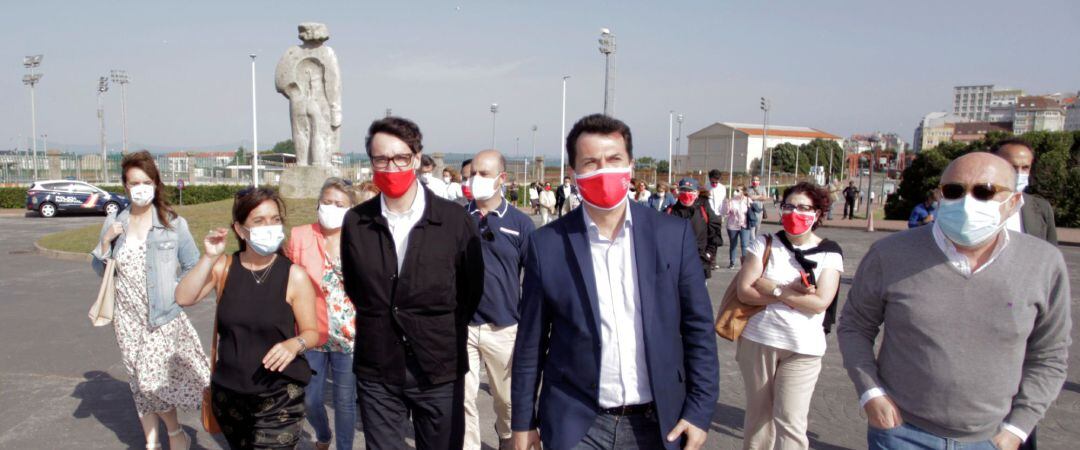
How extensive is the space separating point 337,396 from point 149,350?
4.27 ft

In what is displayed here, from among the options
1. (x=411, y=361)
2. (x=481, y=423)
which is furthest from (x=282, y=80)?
(x=411, y=361)

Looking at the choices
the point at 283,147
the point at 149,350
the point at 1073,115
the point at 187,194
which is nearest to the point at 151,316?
the point at 149,350

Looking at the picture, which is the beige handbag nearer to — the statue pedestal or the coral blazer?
the coral blazer

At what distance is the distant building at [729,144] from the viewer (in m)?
118

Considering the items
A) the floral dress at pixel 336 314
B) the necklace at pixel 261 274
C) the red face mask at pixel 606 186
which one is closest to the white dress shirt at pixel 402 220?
the necklace at pixel 261 274

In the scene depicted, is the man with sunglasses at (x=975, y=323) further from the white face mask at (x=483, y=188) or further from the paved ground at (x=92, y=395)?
the white face mask at (x=483, y=188)

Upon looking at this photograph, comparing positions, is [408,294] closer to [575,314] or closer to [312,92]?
[575,314]

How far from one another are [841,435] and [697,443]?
2.85 metres

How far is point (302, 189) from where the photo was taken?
69.1 feet

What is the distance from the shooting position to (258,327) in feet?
10.8

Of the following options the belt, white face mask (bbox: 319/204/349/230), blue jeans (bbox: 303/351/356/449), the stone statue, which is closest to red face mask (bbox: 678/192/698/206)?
white face mask (bbox: 319/204/349/230)

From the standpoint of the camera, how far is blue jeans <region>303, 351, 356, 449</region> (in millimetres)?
Answer: 3852

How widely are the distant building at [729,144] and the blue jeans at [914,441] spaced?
11344 centimetres

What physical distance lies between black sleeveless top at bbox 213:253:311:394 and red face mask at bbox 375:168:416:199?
0.71 metres
